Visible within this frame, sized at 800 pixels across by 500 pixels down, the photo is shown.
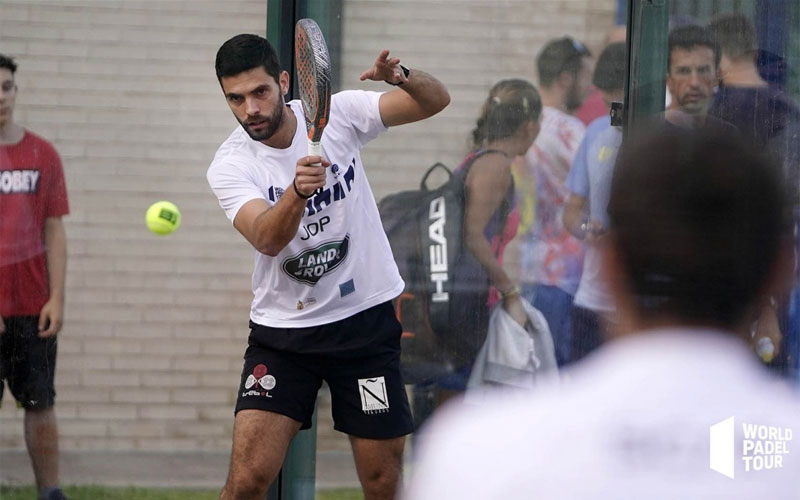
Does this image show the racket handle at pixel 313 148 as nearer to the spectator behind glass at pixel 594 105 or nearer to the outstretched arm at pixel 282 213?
the outstretched arm at pixel 282 213

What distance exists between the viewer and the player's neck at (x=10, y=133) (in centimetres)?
533

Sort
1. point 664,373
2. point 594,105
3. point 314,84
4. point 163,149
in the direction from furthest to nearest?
point 163,149 → point 594,105 → point 314,84 → point 664,373

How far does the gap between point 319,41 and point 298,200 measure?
56 cm

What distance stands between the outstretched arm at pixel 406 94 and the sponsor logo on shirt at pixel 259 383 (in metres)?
1.01

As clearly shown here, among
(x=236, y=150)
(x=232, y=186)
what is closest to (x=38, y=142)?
(x=236, y=150)

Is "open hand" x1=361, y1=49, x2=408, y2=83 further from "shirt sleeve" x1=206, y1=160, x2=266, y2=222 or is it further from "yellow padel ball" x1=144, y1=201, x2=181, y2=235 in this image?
"yellow padel ball" x1=144, y1=201, x2=181, y2=235

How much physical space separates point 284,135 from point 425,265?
4.24 feet

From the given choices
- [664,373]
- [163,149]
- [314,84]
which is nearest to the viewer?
[664,373]

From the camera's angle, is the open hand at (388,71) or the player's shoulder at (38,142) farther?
the player's shoulder at (38,142)

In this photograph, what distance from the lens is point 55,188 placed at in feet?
17.6

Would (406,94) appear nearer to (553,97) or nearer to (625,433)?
(553,97)

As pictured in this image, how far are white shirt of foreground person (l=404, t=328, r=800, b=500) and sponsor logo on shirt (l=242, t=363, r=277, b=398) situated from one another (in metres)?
2.82

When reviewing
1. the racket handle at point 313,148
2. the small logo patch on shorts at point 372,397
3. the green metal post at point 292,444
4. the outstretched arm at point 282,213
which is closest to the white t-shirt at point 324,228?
the outstretched arm at point 282,213

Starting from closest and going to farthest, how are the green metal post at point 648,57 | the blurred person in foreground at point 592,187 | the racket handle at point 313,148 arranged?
the racket handle at point 313,148
the green metal post at point 648,57
the blurred person in foreground at point 592,187
